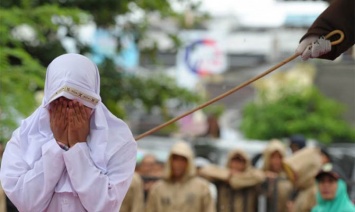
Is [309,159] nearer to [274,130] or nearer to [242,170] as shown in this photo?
[242,170]

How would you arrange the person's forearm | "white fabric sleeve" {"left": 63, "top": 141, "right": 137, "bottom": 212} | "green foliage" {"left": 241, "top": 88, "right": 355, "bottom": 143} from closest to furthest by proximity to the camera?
"white fabric sleeve" {"left": 63, "top": 141, "right": 137, "bottom": 212}, the person's forearm, "green foliage" {"left": 241, "top": 88, "right": 355, "bottom": 143}

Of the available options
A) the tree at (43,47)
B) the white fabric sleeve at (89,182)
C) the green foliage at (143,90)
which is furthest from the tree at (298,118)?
the white fabric sleeve at (89,182)

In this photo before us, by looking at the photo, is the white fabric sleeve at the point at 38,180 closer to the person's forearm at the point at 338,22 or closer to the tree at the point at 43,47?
the person's forearm at the point at 338,22

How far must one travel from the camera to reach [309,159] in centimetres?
1105

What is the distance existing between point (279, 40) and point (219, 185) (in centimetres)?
2770

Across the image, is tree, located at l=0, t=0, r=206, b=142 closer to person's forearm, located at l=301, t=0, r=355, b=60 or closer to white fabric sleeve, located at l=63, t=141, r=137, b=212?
person's forearm, located at l=301, t=0, r=355, b=60

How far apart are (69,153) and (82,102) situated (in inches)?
9.7

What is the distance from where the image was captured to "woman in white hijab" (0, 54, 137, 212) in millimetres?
4895

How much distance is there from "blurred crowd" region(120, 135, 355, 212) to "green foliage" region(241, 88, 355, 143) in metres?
9.66

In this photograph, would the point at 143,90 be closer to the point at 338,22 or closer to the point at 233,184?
the point at 233,184

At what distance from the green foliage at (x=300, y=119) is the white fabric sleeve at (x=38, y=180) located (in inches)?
673

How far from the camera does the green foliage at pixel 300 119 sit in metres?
22.0

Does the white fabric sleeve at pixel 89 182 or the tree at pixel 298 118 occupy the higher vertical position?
the white fabric sleeve at pixel 89 182

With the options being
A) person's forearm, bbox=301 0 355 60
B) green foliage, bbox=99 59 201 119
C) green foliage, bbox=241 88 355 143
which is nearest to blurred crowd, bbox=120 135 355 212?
green foliage, bbox=99 59 201 119
